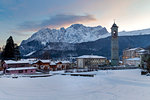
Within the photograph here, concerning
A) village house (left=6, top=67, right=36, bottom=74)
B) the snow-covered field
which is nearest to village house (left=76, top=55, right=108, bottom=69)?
village house (left=6, top=67, right=36, bottom=74)

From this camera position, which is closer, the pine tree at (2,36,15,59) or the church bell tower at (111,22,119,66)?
the pine tree at (2,36,15,59)

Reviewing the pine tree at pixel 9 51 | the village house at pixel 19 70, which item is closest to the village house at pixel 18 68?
the village house at pixel 19 70

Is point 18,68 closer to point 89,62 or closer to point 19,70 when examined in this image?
point 19,70

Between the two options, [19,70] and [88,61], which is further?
[88,61]

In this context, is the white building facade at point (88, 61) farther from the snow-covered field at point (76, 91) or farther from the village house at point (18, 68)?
the snow-covered field at point (76, 91)

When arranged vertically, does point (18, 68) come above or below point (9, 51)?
below

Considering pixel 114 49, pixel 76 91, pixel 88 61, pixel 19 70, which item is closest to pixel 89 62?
pixel 88 61

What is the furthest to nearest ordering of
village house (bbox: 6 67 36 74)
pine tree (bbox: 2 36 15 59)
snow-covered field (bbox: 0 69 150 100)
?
pine tree (bbox: 2 36 15 59)
village house (bbox: 6 67 36 74)
snow-covered field (bbox: 0 69 150 100)

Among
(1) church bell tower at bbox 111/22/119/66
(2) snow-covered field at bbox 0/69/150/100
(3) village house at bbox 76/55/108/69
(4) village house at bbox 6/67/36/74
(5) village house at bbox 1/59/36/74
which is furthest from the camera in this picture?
(1) church bell tower at bbox 111/22/119/66

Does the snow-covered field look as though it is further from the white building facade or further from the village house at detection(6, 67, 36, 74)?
the white building facade

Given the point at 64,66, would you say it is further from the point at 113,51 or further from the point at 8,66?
the point at 113,51

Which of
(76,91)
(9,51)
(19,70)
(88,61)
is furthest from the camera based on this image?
(88,61)

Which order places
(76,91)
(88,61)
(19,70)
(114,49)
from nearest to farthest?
(76,91), (19,70), (88,61), (114,49)

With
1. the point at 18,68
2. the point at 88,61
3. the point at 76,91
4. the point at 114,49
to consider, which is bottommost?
the point at 76,91
